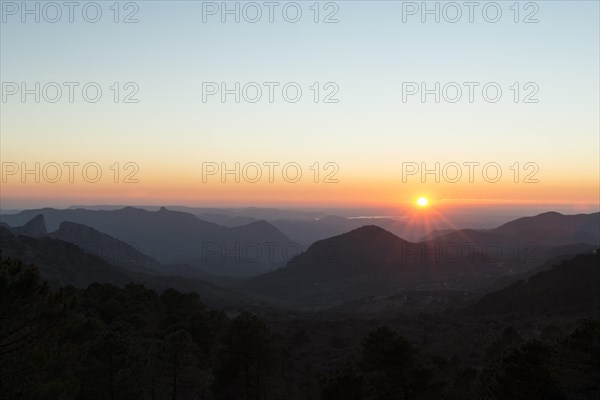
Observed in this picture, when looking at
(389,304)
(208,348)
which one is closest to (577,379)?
(208,348)

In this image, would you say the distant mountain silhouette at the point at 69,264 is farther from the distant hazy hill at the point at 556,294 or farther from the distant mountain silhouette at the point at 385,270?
the distant hazy hill at the point at 556,294

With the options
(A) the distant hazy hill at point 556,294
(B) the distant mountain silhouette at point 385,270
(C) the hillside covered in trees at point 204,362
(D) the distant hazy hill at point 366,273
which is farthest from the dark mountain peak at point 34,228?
(A) the distant hazy hill at point 556,294

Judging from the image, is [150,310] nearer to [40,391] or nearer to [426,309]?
[40,391]

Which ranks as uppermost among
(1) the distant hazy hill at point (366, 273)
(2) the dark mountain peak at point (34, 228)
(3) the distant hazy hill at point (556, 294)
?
(2) the dark mountain peak at point (34, 228)

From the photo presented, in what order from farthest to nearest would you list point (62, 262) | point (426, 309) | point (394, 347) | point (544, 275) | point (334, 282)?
point (334, 282) < point (62, 262) < point (426, 309) < point (544, 275) < point (394, 347)

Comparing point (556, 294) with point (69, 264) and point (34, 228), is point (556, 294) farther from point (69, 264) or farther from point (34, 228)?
point (34, 228)

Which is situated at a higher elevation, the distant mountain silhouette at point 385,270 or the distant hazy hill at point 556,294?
the distant hazy hill at point 556,294

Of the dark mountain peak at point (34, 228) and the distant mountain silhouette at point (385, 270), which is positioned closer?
the distant mountain silhouette at point (385, 270)

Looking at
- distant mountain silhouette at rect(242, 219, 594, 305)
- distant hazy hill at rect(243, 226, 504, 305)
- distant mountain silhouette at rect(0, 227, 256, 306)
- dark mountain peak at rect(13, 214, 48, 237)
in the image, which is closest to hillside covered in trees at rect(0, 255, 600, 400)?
distant mountain silhouette at rect(0, 227, 256, 306)
